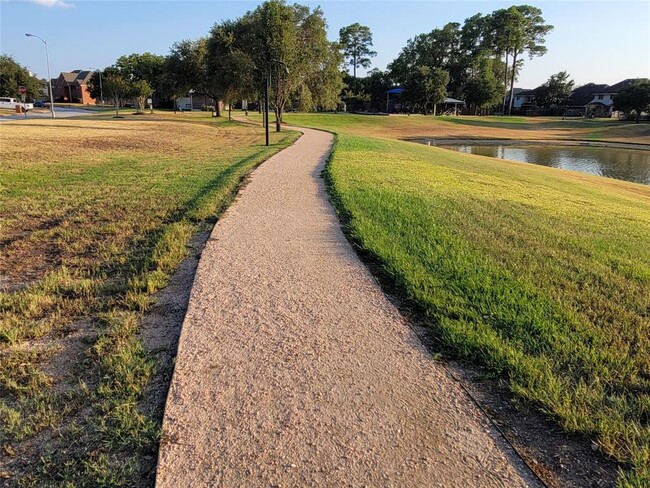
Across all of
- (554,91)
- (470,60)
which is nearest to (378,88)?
(470,60)

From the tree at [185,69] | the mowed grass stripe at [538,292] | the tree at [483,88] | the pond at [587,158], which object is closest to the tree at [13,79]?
the tree at [185,69]

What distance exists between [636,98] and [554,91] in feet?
67.8

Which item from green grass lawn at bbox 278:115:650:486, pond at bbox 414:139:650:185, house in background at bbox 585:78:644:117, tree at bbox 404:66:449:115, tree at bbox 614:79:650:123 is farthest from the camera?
house in background at bbox 585:78:644:117

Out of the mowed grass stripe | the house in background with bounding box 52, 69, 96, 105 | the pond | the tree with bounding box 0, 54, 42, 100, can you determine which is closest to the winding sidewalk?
the mowed grass stripe

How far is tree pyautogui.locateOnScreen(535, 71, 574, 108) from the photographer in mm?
82250

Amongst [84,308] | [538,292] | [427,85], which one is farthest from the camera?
[427,85]

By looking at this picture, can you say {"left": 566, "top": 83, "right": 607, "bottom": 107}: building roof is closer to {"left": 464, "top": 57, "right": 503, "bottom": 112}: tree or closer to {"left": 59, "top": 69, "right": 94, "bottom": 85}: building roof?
{"left": 464, "top": 57, "right": 503, "bottom": 112}: tree

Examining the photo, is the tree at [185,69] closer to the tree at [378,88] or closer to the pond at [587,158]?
the pond at [587,158]

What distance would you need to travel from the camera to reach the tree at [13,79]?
7131cm

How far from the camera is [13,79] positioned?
72.1 metres

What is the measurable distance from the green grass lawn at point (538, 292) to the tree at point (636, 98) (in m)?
69.6

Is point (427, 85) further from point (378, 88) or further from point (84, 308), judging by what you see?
point (84, 308)

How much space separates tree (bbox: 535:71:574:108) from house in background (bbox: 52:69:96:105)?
91523 mm

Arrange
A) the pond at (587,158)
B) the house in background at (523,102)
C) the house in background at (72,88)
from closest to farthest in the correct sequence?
1. the pond at (587,158)
2. the house in background at (523,102)
3. the house in background at (72,88)
